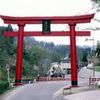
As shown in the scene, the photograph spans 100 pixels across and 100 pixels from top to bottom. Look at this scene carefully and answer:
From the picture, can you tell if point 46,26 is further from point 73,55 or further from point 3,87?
point 3,87

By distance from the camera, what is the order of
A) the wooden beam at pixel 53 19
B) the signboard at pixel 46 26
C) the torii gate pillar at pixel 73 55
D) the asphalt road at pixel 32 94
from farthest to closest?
the signboard at pixel 46 26 < the wooden beam at pixel 53 19 < the torii gate pillar at pixel 73 55 < the asphalt road at pixel 32 94

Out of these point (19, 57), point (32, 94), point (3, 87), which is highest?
point (19, 57)

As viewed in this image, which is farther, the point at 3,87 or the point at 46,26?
the point at 46,26

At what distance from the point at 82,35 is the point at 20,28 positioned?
606 cm

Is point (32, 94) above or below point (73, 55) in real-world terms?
below

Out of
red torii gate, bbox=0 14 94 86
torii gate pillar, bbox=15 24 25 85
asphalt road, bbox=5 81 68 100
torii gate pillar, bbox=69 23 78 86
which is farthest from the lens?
torii gate pillar, bbox=15 24 25 85

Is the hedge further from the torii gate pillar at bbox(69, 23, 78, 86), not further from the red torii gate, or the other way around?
the torii gate pillar at bbox(69, 23, 78, 86)

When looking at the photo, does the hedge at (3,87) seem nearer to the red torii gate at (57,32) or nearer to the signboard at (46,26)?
the red torii gate at (57,32)

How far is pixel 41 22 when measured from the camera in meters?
42.6

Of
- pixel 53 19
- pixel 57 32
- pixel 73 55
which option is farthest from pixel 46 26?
pixel 73 55

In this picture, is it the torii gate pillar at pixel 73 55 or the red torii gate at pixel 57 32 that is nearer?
the torii gate pillar at pixel 73 55

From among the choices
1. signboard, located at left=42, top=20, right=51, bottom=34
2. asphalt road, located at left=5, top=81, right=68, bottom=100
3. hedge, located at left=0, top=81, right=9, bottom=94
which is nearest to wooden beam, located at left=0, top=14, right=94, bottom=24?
signboard, located at left=42, top=20, right=51, bottom=34

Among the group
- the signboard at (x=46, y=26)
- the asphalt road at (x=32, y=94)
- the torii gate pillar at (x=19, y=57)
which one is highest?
the signboard at (x=46, y=26)

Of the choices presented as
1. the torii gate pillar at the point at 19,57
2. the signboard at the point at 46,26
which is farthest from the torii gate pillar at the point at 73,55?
the torii gate pillar at the point at 19,57
